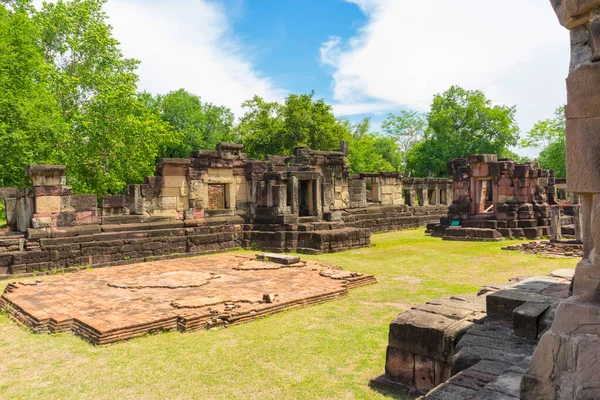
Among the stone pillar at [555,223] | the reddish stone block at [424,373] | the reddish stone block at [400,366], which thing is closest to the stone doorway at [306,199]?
the stone pillar at [555,223]

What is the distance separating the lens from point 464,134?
4109 centimetres

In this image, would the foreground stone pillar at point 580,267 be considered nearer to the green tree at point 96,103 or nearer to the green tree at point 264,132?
the green tree at point 96,103

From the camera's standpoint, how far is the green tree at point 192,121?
3859 cm

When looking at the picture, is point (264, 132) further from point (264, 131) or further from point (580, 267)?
point (580, 267)

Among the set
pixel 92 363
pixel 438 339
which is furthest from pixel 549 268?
pixel 92 363

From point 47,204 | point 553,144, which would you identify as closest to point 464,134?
point 553,144

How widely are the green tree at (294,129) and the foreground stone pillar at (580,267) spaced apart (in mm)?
30835

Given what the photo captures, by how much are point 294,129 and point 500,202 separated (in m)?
18.2

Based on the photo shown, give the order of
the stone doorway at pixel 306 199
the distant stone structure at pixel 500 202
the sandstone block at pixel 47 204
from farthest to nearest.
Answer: the distant stone structure at pixel 500 202 < the stone doorway at pixel 306 199 < the sandstone block at pixel 47 204

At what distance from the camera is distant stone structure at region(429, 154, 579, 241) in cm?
1758

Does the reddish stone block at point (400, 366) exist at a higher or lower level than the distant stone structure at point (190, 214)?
lower

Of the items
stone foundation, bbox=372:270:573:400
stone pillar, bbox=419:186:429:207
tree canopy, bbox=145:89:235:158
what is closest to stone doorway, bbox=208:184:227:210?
stone foundation, bbox=372:270:573:400

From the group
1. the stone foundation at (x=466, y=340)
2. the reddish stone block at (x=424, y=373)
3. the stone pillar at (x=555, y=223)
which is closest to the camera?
the stone foundation at (x=466, y=340)

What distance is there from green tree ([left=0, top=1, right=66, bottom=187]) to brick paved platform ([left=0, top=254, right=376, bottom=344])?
32.4ft
